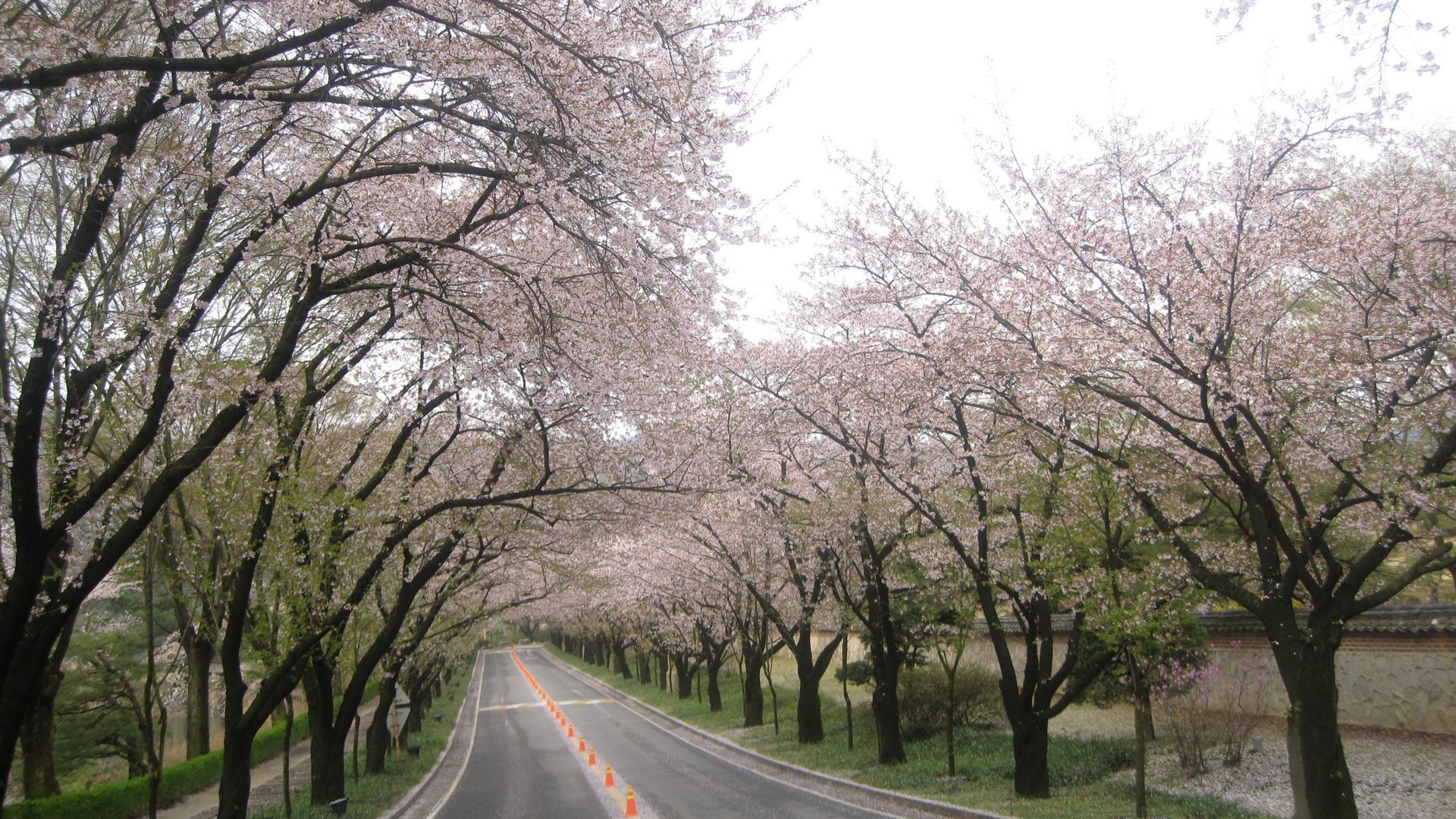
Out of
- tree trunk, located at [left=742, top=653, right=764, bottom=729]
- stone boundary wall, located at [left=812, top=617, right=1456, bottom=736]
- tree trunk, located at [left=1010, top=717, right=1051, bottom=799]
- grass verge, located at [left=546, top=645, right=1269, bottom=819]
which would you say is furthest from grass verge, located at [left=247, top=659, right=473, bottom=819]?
stone boundary wall, located at [left=812, top=617, right=1456, bottom=736]

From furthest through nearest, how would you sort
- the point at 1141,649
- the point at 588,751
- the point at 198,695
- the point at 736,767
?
1. the point at 588,751
2. the point at 198,695
3. the point at 736,767
4. the point at 1141,649

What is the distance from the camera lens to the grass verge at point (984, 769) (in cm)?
1184

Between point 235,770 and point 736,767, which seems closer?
point 235,770

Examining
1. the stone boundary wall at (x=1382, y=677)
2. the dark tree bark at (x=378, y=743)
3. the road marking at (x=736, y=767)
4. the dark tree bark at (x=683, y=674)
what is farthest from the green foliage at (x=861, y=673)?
the dark tree bark at (x=683, y=674)

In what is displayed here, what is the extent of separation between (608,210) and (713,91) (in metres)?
1.32

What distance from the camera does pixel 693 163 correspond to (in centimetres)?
698

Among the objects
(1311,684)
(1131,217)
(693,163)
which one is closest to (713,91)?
(693,163)

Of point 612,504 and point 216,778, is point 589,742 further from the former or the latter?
point 612,504

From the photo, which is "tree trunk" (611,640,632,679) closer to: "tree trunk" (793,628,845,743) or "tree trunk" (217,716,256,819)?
"tree trunk" (793,628,845,743)

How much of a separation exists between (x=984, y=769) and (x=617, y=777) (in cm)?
857

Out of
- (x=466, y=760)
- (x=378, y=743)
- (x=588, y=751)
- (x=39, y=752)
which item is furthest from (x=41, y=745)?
(x=588, y=751)

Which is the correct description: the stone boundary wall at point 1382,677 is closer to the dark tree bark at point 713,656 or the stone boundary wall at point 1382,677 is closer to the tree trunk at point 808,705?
the tree trunk at point 808,705

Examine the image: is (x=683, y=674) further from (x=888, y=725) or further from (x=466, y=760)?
(x=888, y=725)

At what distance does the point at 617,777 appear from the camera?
19844 mm
